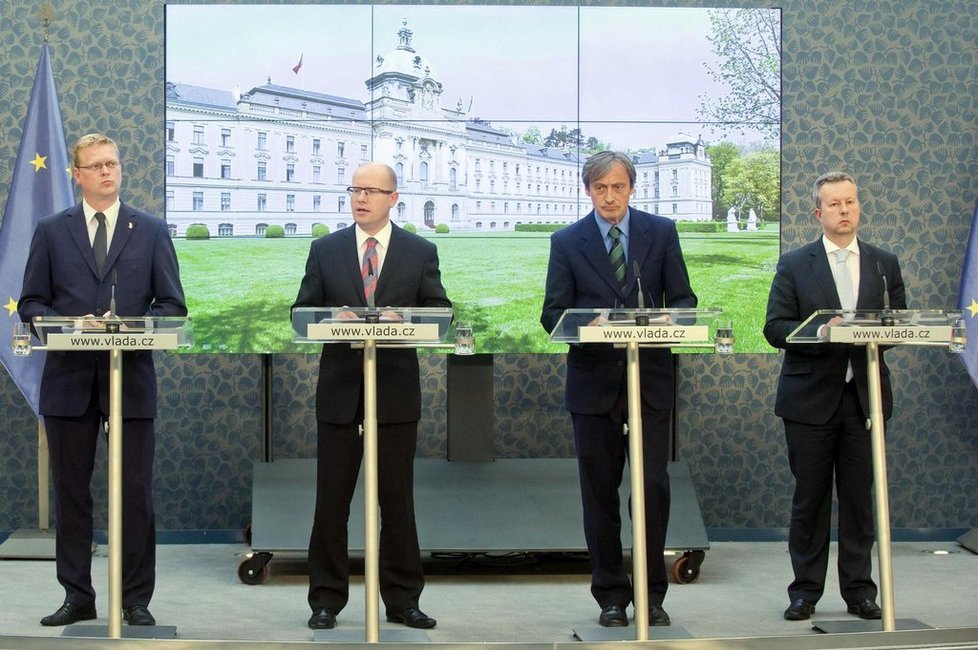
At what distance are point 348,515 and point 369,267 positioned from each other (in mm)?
858

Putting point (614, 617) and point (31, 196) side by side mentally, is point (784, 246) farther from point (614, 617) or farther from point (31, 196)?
point (31, 196)

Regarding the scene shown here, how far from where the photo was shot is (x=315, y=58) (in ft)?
19.3

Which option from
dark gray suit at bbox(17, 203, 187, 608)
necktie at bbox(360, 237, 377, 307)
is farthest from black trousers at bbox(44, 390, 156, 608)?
necktie at bbox(360, 237, 377, 307)

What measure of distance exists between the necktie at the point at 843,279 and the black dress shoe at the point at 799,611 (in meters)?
1.10

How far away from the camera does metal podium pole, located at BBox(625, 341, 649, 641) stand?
339 centimetres

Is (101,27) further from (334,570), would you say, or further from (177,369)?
(334,570)

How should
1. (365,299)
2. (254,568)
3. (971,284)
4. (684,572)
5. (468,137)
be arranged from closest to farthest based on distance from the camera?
1. (365,299)
2. (254,568)
3. (684,572)
4. (971,284)
5. (468,137)

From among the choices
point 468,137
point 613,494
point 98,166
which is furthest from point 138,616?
point 468,137

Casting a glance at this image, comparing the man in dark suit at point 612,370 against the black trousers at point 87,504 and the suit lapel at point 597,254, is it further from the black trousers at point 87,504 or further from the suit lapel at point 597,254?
the black trousers at point 87,504

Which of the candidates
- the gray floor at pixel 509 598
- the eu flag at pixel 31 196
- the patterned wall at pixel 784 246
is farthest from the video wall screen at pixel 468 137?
the gray floor at pixel 509 598

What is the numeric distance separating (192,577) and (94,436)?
1.33m

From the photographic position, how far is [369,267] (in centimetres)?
403

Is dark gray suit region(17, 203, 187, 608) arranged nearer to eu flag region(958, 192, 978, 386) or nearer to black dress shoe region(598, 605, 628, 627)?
black dress shoe region(598, 605, 628, 627)

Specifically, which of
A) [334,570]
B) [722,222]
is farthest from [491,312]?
[334,570]
